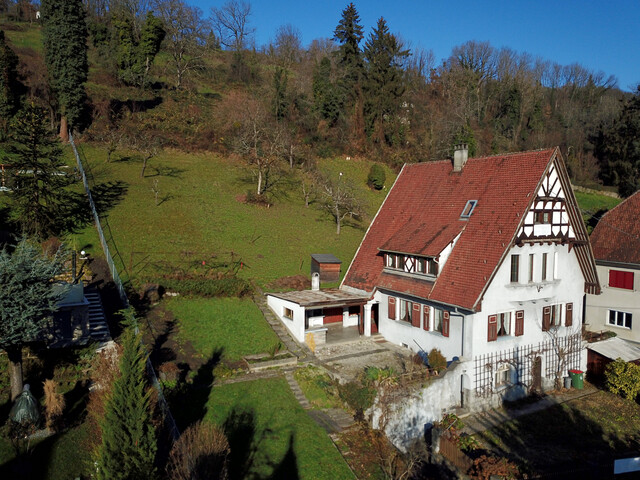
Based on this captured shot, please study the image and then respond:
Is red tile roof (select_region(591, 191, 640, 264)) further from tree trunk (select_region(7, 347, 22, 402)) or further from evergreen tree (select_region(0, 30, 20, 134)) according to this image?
evergreen tree (select_region(0, 30, 20, 134))

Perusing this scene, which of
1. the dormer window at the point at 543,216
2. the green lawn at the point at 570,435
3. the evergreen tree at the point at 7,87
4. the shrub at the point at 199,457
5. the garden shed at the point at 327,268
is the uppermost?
the evergreen tree at the point at 7,87

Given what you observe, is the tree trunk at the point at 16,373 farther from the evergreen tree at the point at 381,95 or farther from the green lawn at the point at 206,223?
the evergreen tree at the point at 381,95

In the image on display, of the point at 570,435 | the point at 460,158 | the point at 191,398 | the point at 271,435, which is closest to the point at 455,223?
the point at 460,158

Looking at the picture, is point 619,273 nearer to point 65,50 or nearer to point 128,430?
point 128,430

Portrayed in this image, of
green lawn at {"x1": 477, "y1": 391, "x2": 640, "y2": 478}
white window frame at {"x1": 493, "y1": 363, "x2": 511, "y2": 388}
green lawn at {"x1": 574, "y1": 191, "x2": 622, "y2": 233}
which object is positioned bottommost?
green lawn at {"x1": 477, "y1": 391, "x2": 640, "y2": 478}

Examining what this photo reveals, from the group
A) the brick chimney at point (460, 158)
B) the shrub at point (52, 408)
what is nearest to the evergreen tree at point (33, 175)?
the shrub at point (52, 408)

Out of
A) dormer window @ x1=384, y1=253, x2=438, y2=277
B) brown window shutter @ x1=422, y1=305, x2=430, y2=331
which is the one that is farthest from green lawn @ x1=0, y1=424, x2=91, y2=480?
dormer window @ x1=384, y1=253, x2=438, y2=277

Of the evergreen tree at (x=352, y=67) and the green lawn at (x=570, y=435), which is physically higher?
the evergreen tree at (x=352, y=67)
